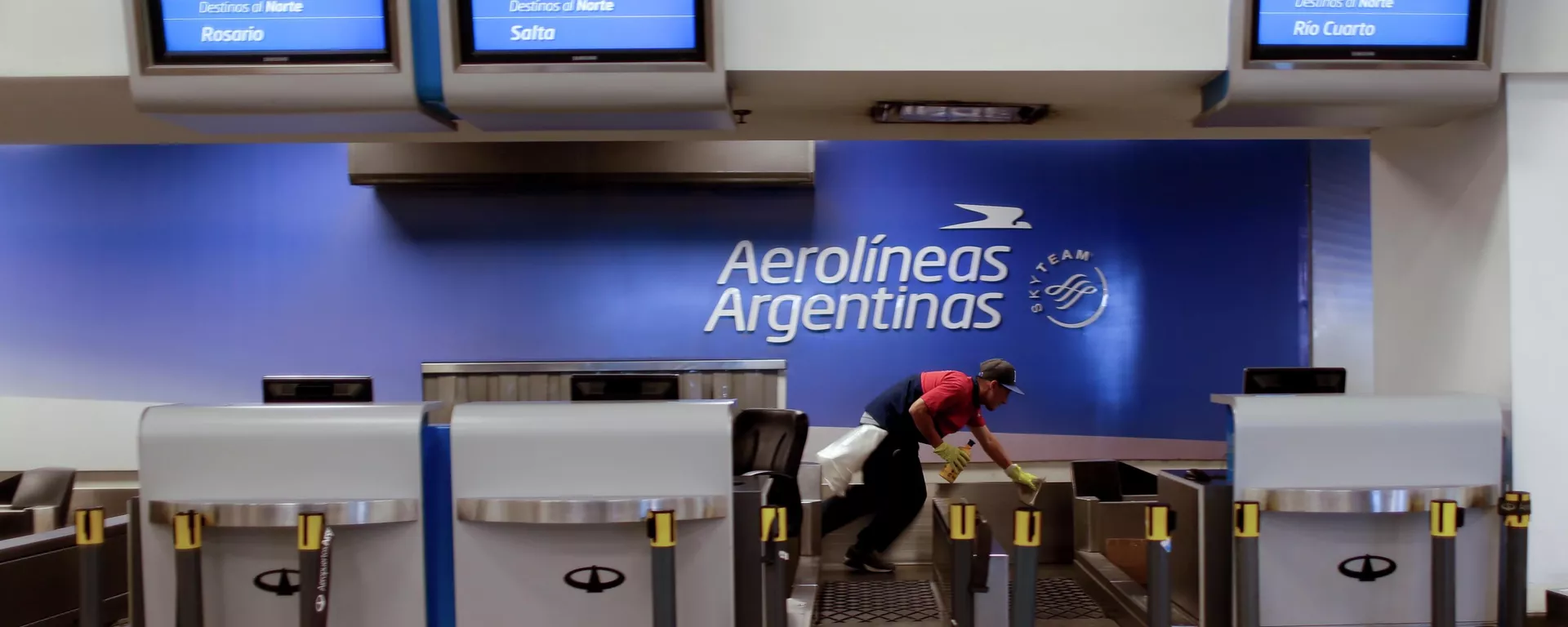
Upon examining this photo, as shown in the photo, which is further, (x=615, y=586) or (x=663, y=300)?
(x=663, y=300)

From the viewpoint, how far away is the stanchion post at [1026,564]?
2.65 meters

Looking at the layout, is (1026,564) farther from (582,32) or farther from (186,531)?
(186,531)

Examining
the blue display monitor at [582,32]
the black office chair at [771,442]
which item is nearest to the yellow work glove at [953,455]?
the black office chair at [771,442]

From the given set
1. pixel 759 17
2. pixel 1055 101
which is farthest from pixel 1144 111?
pixel 759 17

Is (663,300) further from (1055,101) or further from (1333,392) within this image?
(1333,392)

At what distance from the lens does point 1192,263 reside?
6.62 metres

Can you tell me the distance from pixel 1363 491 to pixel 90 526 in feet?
12.5

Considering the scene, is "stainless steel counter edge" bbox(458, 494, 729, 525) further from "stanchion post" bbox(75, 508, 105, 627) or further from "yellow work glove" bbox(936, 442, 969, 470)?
"yellow work glove" bbox(936, 442, 969, 470)

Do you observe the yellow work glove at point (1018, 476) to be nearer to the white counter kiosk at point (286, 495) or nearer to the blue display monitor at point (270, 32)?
the white counter kiosk at point (286, 495)

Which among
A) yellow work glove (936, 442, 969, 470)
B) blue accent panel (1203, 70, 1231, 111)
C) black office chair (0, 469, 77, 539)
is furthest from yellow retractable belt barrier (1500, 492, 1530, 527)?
black office chair (0, 469, 77, 539)

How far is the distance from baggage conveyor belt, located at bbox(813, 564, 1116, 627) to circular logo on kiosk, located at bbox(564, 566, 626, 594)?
203cm

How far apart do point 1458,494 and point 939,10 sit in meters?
2.20

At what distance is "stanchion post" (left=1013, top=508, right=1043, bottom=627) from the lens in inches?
104

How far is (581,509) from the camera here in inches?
99.7
